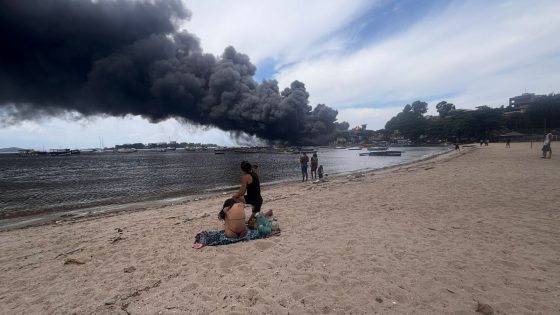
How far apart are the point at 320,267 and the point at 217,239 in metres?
2.86

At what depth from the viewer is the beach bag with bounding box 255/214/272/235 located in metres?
7.46

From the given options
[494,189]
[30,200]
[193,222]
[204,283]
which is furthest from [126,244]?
[30,200]

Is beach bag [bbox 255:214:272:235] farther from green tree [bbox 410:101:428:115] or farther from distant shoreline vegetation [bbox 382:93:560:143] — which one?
green tree [bbox 410:101:428:115]

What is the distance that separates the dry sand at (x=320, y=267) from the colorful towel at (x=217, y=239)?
0.24 metres

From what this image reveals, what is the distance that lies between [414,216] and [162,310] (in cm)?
734

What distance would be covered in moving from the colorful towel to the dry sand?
0.77 ft

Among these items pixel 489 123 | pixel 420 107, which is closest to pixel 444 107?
pixel 420 107

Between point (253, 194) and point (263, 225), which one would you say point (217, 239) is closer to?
point (263, 225)

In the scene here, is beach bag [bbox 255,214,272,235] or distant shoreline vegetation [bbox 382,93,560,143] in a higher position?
distant shoreline vegetation [bbox 382,93,560,143]

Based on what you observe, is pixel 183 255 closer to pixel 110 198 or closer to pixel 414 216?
pixel 414 216

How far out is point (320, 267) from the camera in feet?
17.8

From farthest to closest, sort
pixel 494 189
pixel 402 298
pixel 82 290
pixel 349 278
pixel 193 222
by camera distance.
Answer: pixel 494 189 < pixel 193 222 < pixel 82 290 < pixel 349 278 < pixel 402 298

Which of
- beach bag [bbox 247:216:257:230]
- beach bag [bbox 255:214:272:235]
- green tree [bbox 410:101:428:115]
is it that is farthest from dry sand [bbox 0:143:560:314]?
green tree [bbox 410:101:428:115]

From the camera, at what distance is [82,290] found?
17.2 ft
